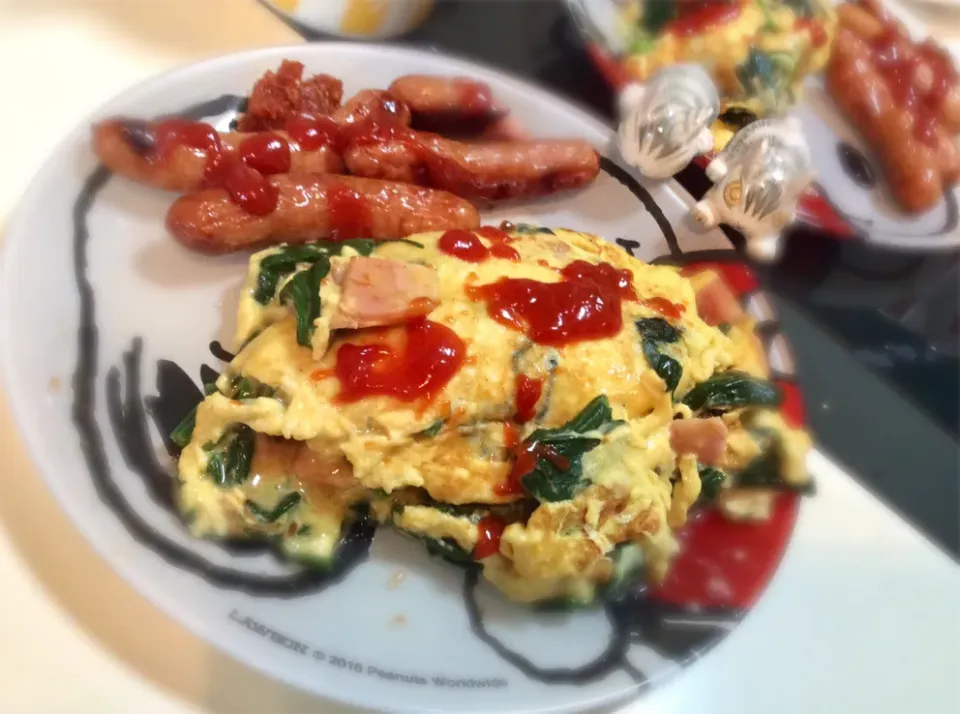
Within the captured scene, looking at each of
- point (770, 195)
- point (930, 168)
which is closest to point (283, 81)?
point (770, 195)

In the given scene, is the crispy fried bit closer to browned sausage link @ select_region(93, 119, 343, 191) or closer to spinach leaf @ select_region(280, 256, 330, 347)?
browned sausage link @ select_region(93, 119, 343, 191)

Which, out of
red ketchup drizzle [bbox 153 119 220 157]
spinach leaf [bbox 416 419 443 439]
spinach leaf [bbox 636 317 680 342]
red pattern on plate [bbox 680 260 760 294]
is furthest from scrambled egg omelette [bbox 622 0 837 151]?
spinach leaf [bbox 416 419 443 439]

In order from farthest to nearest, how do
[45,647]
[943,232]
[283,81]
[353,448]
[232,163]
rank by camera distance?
[943,232] < [283,81] < [232,163] < [353,448] < [45,647]

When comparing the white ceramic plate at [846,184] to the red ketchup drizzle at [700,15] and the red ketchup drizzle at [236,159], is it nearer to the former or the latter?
the red ketchup drizzle at [700,15]

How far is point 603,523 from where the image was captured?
1.70m

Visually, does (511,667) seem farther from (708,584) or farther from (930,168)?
Result: (930,168)

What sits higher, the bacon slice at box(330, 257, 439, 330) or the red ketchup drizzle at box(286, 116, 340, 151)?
the red ketchup drizzle at box(286, 116, 340, 151)

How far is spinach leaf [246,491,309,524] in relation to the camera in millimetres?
1649

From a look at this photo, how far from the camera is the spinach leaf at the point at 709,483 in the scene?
1.87 meters

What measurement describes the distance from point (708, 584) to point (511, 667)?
50cm

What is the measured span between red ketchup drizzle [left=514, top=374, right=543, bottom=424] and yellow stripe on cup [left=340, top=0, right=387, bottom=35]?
51.7 inches

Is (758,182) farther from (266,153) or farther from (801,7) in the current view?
(266,153)

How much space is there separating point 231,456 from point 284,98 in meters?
1.02

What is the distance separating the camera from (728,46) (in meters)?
2.66
